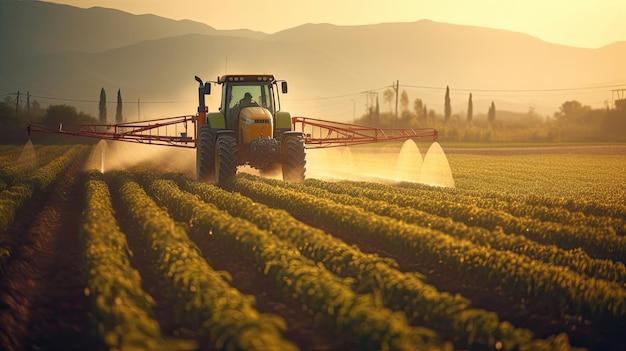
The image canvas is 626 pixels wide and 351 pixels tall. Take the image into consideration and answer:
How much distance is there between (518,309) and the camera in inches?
420

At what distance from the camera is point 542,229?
1511 cm

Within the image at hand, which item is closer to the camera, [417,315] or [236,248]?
[417,315]

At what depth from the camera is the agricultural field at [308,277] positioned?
337 inches

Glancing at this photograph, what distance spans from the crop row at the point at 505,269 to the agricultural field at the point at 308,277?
0.08ft

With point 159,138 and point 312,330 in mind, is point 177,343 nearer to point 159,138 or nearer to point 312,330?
point 312,330

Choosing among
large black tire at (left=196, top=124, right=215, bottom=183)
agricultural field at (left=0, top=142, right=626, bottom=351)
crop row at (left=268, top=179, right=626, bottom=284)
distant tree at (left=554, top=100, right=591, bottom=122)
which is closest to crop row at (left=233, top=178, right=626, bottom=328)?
agricultural field at (left=0, top=142, right=626, bottom=351)

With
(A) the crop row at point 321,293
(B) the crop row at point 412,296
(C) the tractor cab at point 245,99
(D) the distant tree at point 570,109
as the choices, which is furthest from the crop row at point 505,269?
(D) the distant tree at point 570,109

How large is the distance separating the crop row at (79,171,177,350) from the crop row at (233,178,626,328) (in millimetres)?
4942

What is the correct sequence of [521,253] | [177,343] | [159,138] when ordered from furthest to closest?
[159,138] → [521,253] → [177,343]

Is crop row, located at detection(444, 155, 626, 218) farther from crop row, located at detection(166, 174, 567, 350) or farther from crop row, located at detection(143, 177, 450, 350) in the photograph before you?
crop row, located at detection(143, 177, 450, 350)

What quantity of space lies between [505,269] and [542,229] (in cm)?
406

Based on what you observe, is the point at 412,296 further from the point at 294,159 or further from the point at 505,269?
the point at 294,159

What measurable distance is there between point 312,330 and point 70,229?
943 centimetres

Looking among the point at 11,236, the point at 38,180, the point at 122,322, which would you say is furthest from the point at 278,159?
the point at 122,322
